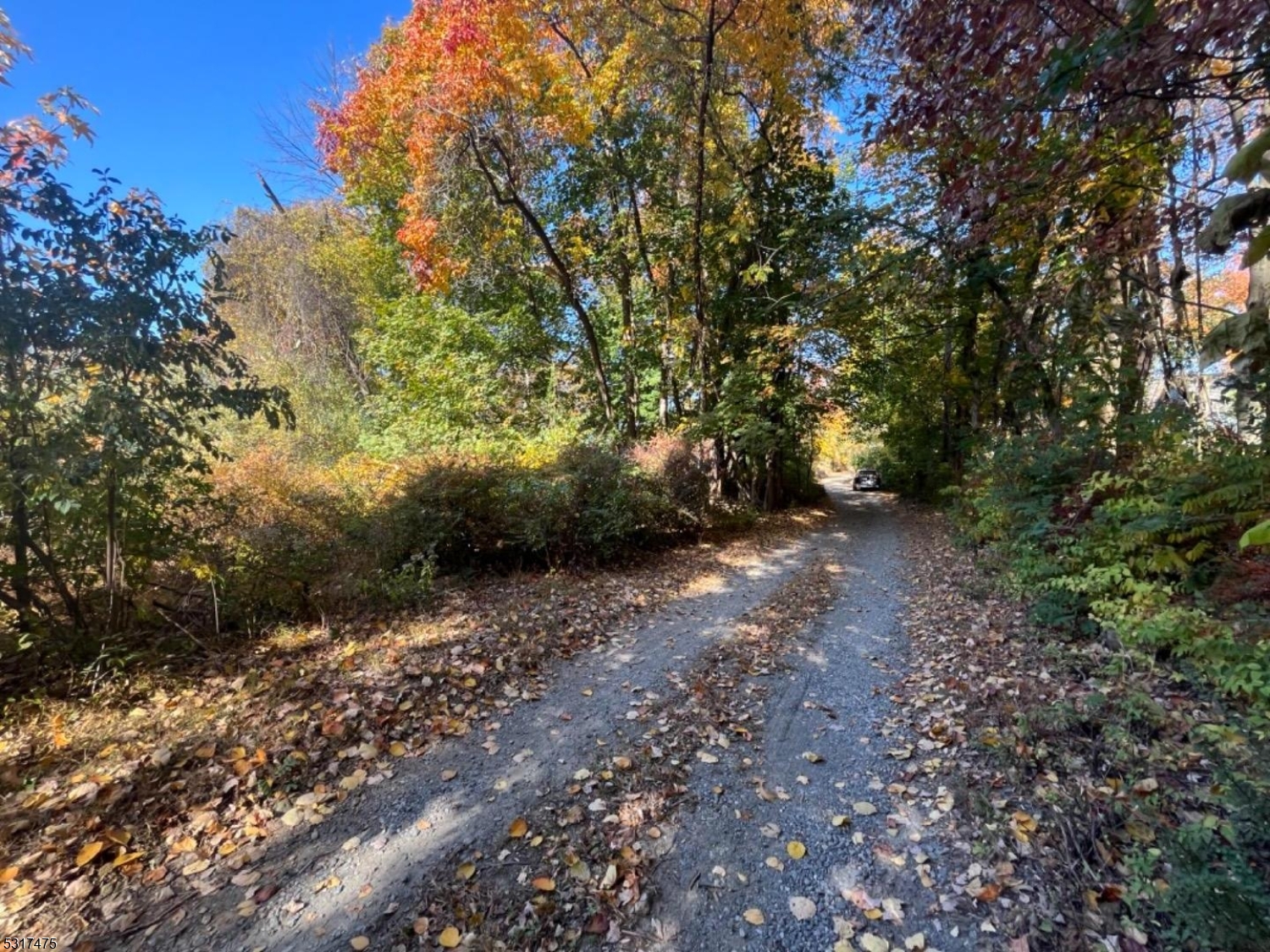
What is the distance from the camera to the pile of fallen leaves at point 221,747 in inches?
94.8

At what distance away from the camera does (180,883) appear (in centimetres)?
242

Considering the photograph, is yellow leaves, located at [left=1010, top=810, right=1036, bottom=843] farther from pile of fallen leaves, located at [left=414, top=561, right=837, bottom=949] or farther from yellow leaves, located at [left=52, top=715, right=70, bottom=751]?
yellow leaves, located at [left=52, top=715, right=70, bottom=751]

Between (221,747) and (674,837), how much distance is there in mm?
2813

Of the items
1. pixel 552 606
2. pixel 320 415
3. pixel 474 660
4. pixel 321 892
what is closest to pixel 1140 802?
pixel 321 892

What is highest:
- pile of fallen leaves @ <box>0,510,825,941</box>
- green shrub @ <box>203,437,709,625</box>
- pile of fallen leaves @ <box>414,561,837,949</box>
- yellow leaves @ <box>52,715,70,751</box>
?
green shrub @ <box>203,437,709,625</box>

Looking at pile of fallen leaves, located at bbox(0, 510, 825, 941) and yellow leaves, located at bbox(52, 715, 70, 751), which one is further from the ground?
yellow leaves, located at bbox(52, 715, 70, 751)

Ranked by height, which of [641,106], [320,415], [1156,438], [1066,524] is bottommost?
[1066,524]

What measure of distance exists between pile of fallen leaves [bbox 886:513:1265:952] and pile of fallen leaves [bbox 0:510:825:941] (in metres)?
3.02

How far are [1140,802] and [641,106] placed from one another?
1282 centimetres

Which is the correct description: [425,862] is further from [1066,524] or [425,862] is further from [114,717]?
[1066,524]

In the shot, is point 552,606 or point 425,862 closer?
point 425,862

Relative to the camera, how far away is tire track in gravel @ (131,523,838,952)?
222 cm

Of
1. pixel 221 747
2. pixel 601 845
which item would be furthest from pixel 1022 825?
pixel 221 747

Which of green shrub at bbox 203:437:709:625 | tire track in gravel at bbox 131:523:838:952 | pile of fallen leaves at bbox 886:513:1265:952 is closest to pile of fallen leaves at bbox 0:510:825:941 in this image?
tire track in gravel at bbox 131:523:838:952
